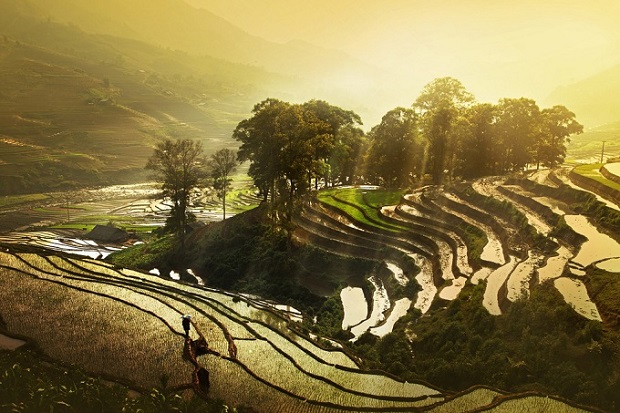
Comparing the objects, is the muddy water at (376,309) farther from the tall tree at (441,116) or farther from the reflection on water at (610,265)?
the tall tree at (441,116)

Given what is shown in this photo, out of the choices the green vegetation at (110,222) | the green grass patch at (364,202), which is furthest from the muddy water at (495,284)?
the green vegetation at (110,222)

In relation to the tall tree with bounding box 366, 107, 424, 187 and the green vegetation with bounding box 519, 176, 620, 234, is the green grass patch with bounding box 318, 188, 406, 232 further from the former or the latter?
the green vegetation with bounding box 519, 176, 620, 234

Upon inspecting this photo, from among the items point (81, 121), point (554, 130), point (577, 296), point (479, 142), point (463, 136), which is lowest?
point (577, 296)

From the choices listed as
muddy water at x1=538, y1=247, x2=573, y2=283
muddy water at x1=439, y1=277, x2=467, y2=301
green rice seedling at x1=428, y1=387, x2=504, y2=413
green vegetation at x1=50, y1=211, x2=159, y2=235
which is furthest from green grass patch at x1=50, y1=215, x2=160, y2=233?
green rice seedling at x1=428, y1=387, x2=504, y2=413

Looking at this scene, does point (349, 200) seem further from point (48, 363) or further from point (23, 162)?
point (23, 162)

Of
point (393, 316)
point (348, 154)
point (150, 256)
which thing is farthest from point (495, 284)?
point (348, 154)

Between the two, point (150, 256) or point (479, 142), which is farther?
point (479, 142)

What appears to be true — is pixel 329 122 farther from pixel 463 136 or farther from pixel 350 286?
pixel 350 286
